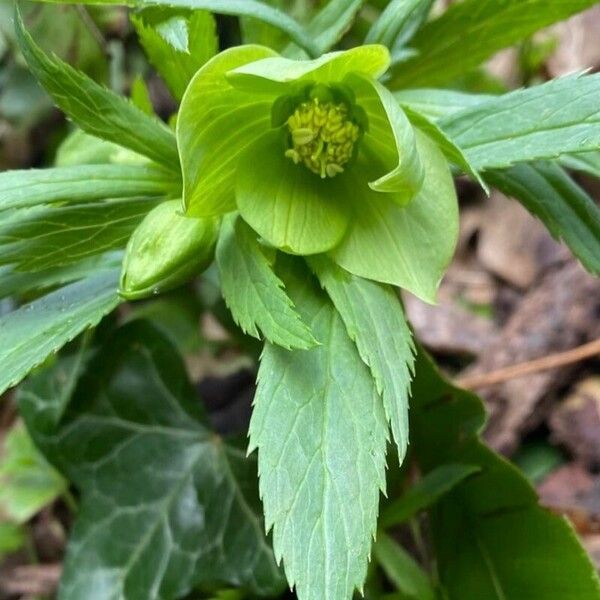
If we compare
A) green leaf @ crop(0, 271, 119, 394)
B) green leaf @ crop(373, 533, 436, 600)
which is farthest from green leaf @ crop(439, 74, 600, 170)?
green leaf @ crop(373, 533, 436, 600)

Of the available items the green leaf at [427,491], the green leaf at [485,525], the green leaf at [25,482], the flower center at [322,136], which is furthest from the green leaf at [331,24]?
the green leaf at [25,482]

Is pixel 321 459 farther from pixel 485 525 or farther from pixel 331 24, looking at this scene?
pixel 331 24

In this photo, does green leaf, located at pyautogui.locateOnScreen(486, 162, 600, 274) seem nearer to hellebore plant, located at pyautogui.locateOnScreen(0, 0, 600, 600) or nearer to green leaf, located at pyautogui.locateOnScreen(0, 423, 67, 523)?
hellebore plant, located at pyautogui.locateOnScreen(0, 0, 600, 600)

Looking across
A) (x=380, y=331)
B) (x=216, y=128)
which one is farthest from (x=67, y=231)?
(x=380, y=331)

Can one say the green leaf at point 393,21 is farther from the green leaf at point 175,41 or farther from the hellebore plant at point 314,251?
the green leaf at point 175,41

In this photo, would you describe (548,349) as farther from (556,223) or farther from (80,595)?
(80,595)

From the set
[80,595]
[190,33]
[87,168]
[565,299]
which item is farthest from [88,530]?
[565,299]
